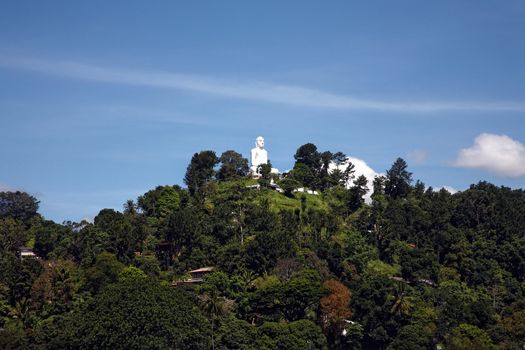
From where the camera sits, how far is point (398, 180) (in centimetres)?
9862

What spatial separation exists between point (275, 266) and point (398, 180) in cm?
3093

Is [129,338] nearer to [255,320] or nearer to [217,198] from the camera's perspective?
[255,320]

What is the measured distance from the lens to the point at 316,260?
2918 inches

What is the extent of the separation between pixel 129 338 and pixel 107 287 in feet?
19.6

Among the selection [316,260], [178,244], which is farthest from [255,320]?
[178,244]

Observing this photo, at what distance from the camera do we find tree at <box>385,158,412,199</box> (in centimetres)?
9856

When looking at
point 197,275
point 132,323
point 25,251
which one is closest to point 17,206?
point 25,251

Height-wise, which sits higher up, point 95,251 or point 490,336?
point 95,251

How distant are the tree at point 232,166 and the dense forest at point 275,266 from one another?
0.55 feet

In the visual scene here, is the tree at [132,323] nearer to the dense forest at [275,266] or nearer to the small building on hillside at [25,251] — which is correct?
the dense forest at [275,266]

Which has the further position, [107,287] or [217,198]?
[217,198]

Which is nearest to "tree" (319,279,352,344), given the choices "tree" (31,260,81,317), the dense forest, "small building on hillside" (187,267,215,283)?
the dense forest

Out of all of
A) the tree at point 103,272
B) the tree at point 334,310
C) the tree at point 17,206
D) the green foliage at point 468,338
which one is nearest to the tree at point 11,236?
the tree at point 17,206

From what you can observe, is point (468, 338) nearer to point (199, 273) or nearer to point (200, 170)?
point (199, 273)
